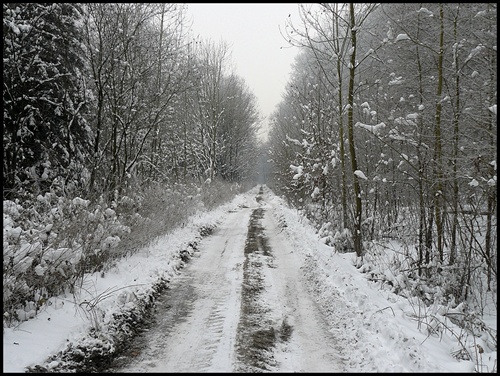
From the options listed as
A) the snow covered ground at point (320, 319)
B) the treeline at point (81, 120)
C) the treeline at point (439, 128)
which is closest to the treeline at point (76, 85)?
the treeline at point (81, 120)

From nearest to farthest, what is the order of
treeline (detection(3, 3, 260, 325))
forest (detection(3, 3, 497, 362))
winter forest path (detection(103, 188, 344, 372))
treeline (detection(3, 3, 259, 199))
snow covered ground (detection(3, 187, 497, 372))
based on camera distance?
snow covered ground (detection(3, 187, 497, 372))
winter forest path (detection(103, 188, 344, 372))
forest (detection(3, 3, 497, 362))
treeline (detection(3, 3, 260, 325))
treeline (detection(3, 3, 259, 199))

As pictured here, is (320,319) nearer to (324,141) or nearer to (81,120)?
(324,141)

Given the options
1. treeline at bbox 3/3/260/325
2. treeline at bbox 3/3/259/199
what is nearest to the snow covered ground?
treeline at bbox 3/3/260/325

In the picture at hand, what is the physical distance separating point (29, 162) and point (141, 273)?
630cm

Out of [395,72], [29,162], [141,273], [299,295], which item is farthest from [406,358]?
[29,162]

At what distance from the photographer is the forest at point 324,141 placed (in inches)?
232

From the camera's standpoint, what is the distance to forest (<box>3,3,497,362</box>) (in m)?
5.90

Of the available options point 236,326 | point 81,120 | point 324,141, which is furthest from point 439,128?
point 81,120

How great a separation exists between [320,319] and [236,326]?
1368 mm

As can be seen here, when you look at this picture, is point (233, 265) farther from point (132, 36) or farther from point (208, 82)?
point (208, 82)

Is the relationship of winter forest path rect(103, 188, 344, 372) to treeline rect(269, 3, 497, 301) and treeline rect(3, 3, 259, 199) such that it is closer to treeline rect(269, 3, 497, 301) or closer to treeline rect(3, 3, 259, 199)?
treeline rect(269, 3, 497, 301)

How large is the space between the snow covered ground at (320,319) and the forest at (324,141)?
0.40 m

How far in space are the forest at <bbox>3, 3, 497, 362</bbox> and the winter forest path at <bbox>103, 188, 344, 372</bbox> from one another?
1.61 metres

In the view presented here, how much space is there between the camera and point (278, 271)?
848cm
